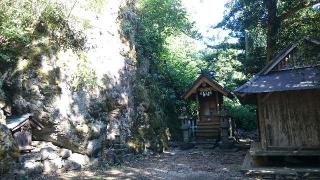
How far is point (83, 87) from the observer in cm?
1506

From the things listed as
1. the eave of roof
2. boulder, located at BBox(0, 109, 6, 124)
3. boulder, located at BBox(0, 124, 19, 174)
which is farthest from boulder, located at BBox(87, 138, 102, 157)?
the eave of roof

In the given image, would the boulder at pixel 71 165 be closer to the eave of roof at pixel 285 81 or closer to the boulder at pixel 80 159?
the boulder at pixel 80 159

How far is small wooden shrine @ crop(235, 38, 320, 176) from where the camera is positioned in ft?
40.7

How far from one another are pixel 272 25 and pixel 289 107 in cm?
668

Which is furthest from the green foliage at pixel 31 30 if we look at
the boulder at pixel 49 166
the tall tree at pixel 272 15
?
the tall tree at pixel 272 15

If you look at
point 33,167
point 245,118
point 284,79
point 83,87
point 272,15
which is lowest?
point 33,167

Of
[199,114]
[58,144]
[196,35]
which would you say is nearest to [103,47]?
[58,144]

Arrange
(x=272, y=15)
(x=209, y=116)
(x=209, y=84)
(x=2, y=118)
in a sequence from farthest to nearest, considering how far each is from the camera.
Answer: (x=209, y=116)
(x=209, y=84)
(x=272, y=15)
(x=2, y=118)

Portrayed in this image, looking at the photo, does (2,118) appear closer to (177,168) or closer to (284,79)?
(177,168)

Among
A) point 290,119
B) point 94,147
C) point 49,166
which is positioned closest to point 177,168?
point 94,147

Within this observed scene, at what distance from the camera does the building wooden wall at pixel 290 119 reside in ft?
41.3

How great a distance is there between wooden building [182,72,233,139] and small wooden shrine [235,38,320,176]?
6.76 metres

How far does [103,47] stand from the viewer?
1705cm

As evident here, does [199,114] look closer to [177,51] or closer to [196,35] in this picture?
[177,51]
